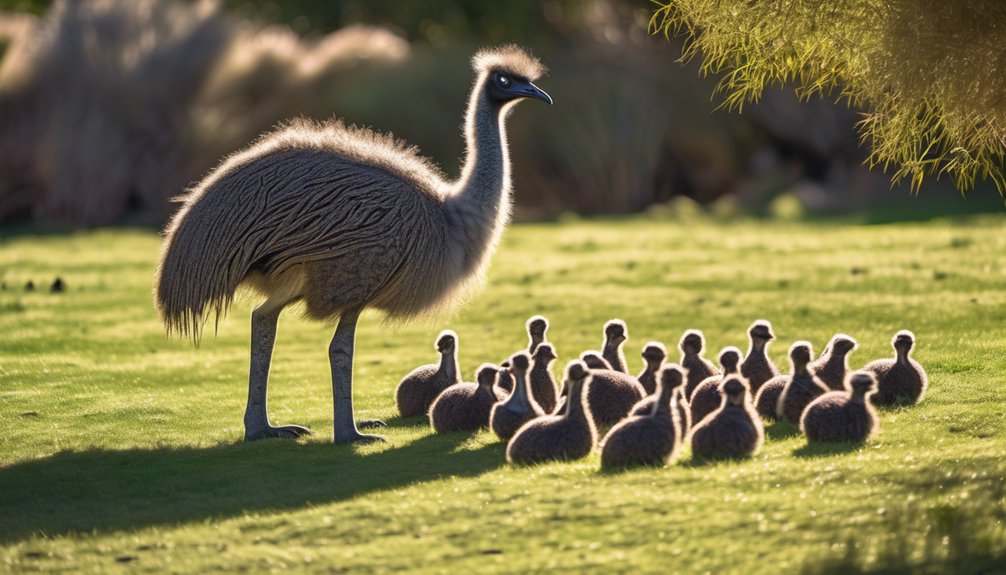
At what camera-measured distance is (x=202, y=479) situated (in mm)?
9016

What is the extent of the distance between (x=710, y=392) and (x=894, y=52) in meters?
2.49

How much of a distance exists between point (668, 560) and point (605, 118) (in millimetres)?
26453

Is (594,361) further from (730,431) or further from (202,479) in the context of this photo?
(202,479)

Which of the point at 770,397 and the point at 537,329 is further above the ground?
the point at 537,329

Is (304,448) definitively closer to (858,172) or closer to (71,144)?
(71,144)

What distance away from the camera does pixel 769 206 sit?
31516mm

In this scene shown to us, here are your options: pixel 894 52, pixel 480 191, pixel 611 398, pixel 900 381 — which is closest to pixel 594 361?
pixel 611 398

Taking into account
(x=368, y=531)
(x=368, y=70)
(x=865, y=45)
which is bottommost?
(x=368, y=531)

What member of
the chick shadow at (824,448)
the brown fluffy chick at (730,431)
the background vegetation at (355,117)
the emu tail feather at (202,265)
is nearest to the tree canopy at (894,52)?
the brown fluffy chick at (730,431)

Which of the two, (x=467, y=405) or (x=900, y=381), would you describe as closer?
(x=467, y=405)

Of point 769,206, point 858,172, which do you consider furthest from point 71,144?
point 858,172

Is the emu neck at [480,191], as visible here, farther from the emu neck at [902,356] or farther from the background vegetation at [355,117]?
the background vegetation at [355,117]

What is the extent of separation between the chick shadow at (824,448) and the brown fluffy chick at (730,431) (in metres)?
0.28

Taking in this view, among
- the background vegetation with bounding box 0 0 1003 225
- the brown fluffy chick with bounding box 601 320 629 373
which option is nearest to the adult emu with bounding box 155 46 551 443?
the brown fluffy chick with bounding box 601 320 629 373
